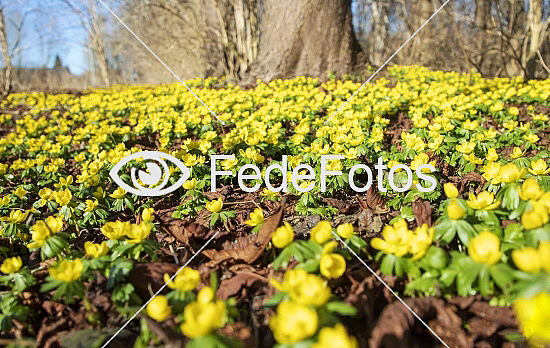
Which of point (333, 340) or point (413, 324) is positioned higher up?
point (333, 340)

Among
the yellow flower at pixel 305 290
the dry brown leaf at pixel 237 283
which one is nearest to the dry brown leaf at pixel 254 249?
the dry brown leaf at pixel 237 283

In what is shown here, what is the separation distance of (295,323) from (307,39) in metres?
6.74

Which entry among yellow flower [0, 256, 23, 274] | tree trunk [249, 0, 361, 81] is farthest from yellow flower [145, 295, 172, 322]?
tree trunk [249, 0, 361, 81]

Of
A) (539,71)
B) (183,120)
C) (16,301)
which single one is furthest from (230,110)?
(539,71)

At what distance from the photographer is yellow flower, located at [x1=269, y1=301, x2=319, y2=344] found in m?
A: 0.94

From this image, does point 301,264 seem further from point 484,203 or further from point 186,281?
point 484,203

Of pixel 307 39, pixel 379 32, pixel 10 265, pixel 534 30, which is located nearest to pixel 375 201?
pixel 10 265

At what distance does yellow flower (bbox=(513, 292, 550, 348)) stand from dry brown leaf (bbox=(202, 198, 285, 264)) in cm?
94

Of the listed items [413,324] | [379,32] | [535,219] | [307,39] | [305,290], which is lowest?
[413,324]

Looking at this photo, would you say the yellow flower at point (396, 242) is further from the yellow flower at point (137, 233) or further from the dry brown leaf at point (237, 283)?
the yellow flower at point (137, 233)

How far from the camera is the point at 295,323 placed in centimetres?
96

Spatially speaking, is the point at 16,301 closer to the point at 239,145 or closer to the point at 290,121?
the point at 239,145

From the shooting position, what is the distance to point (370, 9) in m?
18.6

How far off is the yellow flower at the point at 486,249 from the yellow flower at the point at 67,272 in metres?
1.33
